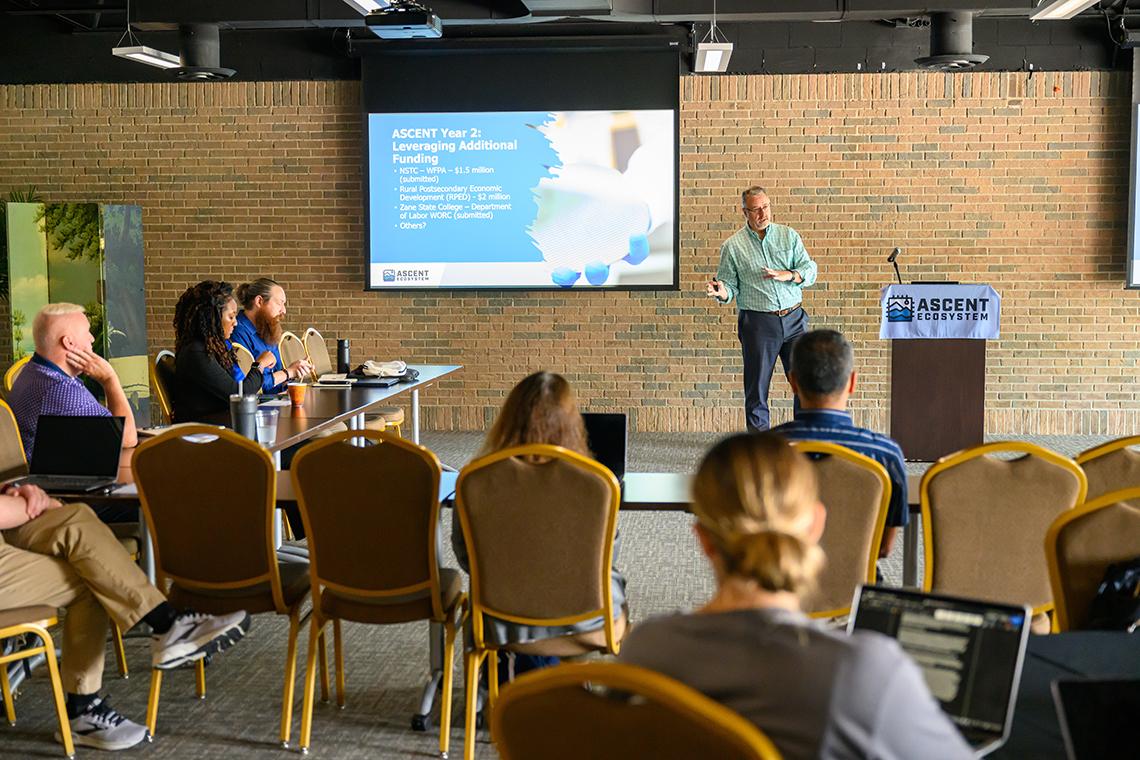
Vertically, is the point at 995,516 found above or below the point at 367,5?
below

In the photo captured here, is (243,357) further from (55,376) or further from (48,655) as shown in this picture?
(48,655)

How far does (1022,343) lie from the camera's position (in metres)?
9.13

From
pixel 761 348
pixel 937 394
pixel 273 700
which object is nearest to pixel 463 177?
pixel 761 348

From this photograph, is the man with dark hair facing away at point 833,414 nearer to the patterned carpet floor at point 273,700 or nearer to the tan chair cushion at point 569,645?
the tan chair cushion at point 569,645

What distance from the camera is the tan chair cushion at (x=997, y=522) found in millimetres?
2998

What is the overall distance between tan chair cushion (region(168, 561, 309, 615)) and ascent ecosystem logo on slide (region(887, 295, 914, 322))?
504 cm

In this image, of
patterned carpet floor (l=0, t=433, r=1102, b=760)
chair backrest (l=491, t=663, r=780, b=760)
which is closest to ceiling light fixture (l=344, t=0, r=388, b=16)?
patterned carpet floor (l=0, t=433, r=1102, b=760)

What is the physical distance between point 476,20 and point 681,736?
299 inches

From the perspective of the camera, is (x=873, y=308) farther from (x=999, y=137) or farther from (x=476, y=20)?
(x=476, y=20)

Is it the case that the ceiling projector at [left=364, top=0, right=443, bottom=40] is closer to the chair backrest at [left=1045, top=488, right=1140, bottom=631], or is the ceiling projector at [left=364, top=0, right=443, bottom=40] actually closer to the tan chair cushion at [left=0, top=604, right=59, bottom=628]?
the tan chair cushion at [left=0, top=604, right=59, bottom=628]

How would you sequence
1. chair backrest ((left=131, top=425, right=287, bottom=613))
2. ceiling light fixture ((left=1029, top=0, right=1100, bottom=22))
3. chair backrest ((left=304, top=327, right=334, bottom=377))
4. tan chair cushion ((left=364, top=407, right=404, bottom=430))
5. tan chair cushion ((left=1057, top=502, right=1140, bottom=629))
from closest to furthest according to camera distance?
tan chair cushion ((left=1057, top=502, right=1140, bottom=629)), chair backrest ((left=131, top=425, right=287, bottom=613)), ceiling light fixture ((left=1029, top=0, right=1100, bottom=22)), tan chair cushion ((left=364, top=407, right=404, bottom=430)), chair backrest ((left=304, top=327, right=334, bottom=377))

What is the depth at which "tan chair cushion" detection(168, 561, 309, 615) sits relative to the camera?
3482 mm

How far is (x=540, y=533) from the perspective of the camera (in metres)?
3.11

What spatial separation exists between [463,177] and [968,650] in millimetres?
8035
